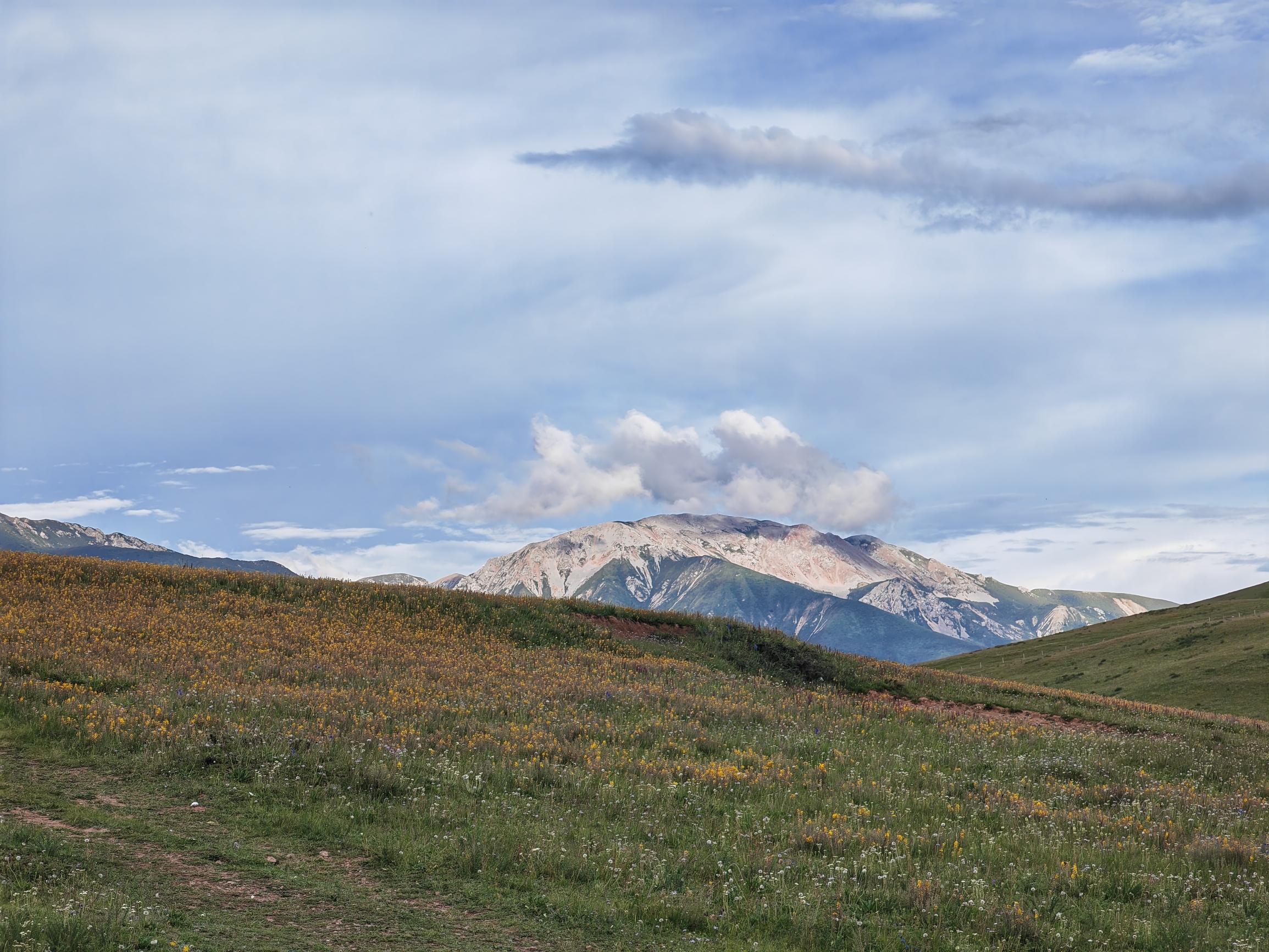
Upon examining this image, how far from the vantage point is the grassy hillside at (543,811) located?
9.23m

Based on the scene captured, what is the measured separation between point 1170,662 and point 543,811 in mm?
58044

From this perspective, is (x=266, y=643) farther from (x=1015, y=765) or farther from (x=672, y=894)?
(x=1015, y=765)

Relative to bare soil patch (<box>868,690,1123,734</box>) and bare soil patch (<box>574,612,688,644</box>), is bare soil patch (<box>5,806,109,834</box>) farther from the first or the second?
bare soil patch (<box>574,612,688,644</box>)

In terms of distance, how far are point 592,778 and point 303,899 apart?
6002mm

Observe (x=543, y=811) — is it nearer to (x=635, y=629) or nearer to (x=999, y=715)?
(x=999, y=715)

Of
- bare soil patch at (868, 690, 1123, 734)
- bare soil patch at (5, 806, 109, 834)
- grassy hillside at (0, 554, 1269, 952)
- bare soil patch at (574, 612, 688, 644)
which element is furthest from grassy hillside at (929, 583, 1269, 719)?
bare soil patch at (5, 806, 109, 834)

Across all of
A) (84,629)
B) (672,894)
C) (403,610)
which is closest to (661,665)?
(403,610)

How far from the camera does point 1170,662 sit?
55625mm

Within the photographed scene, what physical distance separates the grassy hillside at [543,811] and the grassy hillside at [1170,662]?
23000mm

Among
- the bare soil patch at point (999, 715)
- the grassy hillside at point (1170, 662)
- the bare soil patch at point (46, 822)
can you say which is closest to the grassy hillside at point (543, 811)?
the bare soil patch at point (46, 822)

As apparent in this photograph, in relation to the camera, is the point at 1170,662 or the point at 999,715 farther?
the point at 1170,662

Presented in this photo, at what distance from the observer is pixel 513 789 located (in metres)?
14.2

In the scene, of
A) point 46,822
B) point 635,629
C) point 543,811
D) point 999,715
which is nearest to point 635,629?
point 635,629

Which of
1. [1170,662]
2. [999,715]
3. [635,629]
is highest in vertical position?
[635,629]
